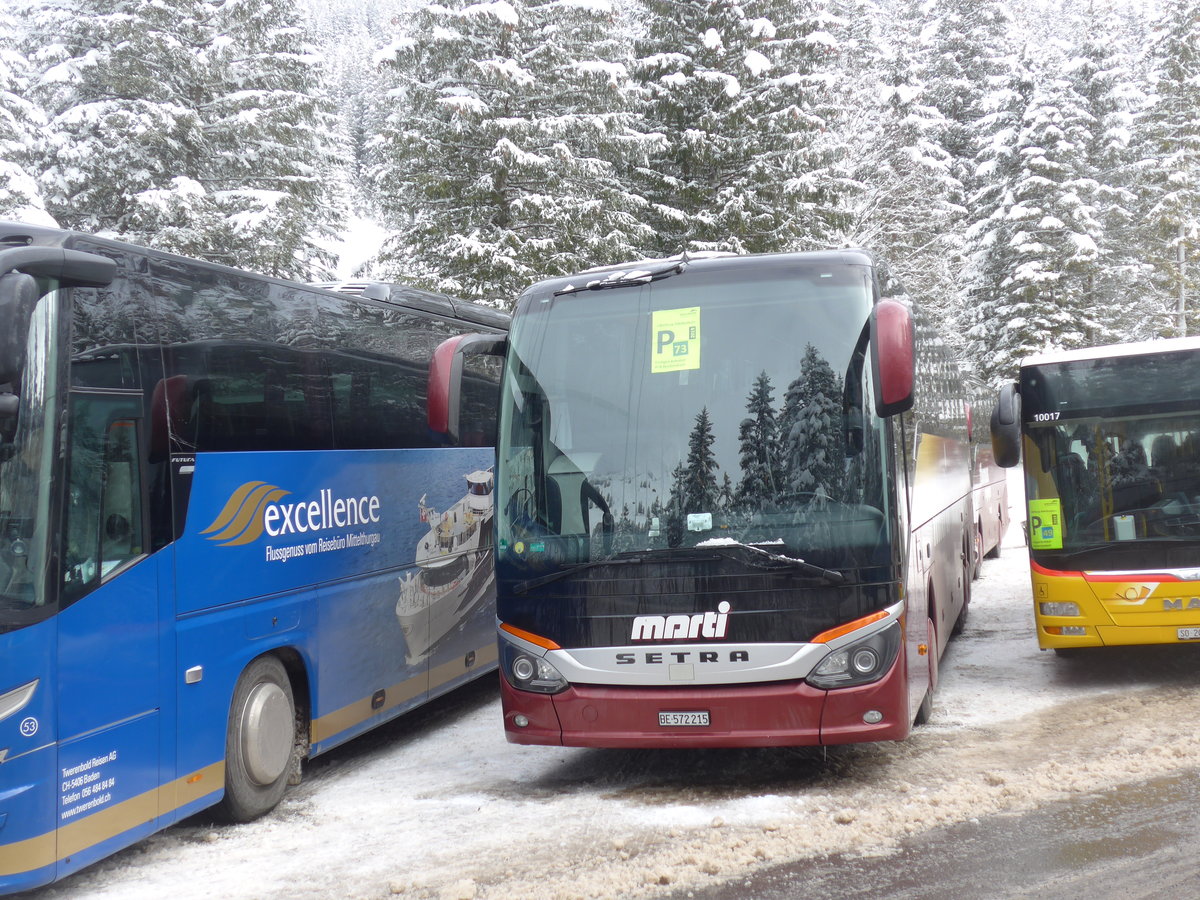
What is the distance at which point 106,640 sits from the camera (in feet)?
18.4

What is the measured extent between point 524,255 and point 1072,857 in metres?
16.1

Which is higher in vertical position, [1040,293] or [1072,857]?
[1040,293]

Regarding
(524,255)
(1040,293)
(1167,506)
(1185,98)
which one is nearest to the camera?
(1167,506)

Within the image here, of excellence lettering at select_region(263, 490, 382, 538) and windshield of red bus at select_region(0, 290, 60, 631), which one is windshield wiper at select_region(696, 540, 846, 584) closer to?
excellence lettering at select_region(263, 490, 382, 538)

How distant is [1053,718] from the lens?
8555mm

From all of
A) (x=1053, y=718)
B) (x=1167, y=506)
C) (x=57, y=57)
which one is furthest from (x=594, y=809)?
(x=57, y=57)

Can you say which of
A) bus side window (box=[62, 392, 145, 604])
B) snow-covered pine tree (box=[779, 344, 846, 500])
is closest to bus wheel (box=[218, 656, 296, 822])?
bus side window (box=[62, 392, 145, 604])

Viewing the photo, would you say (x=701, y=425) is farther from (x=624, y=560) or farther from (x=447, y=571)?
(x=447, y=571)

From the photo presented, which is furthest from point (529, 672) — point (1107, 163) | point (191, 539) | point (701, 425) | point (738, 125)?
point (1107, 163)

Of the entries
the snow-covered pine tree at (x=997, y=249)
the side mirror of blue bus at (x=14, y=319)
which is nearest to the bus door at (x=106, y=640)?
the side mirror of blue bus at (x=14, y=319)

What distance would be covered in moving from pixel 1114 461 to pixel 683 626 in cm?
489

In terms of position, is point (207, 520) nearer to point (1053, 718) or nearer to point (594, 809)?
point (594, 809)

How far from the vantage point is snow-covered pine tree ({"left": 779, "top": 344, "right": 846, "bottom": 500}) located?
21.6 feet

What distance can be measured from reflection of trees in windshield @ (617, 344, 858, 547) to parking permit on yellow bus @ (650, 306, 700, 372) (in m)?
0.41
